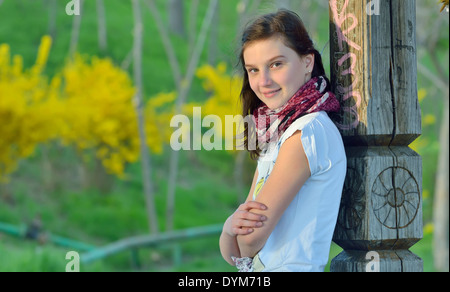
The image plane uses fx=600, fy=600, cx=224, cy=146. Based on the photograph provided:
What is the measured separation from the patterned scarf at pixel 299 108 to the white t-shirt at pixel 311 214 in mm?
51

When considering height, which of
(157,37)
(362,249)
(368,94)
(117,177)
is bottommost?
(362,249)

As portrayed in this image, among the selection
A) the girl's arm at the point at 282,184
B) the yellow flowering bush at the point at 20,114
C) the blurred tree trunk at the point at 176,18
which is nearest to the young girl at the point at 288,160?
the girl's arm at the point at 282,184

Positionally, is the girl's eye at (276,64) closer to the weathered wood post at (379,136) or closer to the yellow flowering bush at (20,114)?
the weathered wood post at (379,136)

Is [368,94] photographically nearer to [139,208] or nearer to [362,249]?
[362,249]

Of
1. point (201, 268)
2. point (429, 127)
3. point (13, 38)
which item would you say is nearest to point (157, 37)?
point (13, 38)

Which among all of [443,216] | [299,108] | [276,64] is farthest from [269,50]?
[443,216]

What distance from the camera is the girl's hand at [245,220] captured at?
131 cm

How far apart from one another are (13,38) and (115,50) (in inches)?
71.8

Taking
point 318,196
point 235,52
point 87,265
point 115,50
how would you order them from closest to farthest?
point 318,196 < point 235,52 < point 87,265 < point 115,50

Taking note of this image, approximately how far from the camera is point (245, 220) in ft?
4.36

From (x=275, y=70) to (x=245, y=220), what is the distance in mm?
378

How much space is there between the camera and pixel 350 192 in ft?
4.93

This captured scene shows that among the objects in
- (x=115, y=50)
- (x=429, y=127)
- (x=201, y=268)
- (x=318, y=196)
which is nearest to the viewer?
(x=318, y=196)

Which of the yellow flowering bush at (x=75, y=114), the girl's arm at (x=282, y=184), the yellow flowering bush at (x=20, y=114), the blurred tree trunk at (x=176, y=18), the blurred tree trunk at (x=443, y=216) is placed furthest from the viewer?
the blurred tree trunk at (x=176, y=18)
